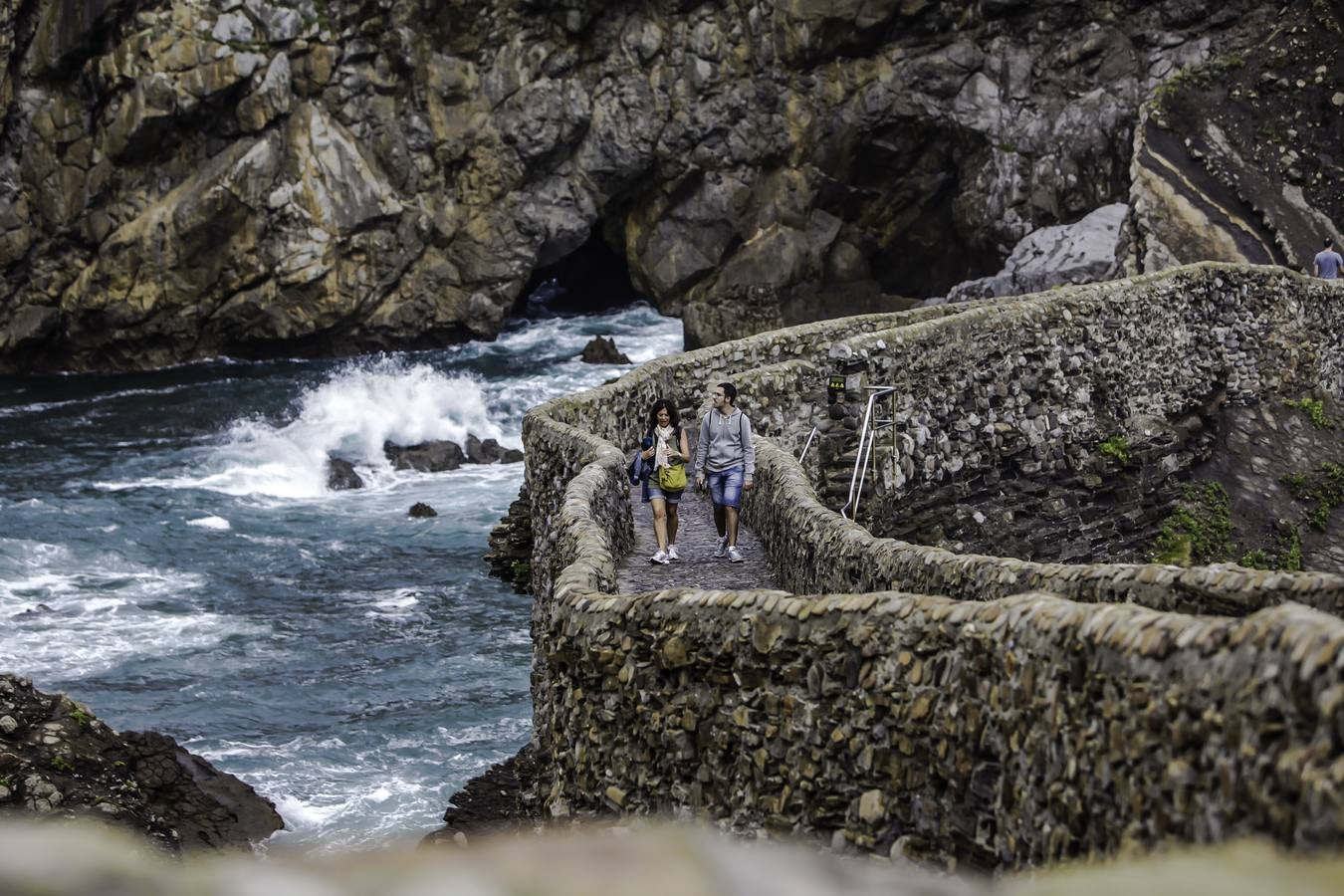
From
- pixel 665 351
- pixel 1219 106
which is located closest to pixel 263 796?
pixel 1219 106

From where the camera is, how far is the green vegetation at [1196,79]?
34.7m

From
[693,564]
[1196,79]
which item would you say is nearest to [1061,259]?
[1196,79]

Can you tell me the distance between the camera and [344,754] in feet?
57.9

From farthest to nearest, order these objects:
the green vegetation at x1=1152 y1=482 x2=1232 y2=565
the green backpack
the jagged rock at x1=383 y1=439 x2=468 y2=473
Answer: the jagged rock at x1=383 y1=439 x2=468 y2=473 → the green vegetation at x1=1152 y1=482 x2=1232 y2=565 → the green backpack

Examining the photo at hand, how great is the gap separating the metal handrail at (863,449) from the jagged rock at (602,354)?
85.9 ft

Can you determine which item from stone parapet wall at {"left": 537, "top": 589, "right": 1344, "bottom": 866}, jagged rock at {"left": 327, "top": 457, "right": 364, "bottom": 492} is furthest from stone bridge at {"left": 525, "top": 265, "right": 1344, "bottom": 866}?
jagged rock at {"left": 327, "top": 457, "right": 364, "bottom": 492}

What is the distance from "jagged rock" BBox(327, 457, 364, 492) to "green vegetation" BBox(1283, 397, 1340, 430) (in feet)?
63.0

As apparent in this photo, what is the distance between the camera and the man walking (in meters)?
13.6

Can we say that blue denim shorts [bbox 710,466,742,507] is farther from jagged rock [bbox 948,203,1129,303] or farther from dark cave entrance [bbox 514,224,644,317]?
dark cave entrance [bbox 514,224,644,317]

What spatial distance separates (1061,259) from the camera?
32.5 meters

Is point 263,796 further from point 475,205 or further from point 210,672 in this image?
point 475,205

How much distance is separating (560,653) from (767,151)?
39798 mm

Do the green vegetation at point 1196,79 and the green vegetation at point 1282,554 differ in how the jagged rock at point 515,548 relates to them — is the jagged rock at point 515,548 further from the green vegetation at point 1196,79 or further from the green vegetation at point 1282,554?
the green vegetation at point 1196,79

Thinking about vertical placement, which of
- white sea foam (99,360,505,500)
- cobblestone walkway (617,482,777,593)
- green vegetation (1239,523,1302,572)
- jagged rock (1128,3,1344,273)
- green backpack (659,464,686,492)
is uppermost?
jagged rock (1128,3,1344,273)
